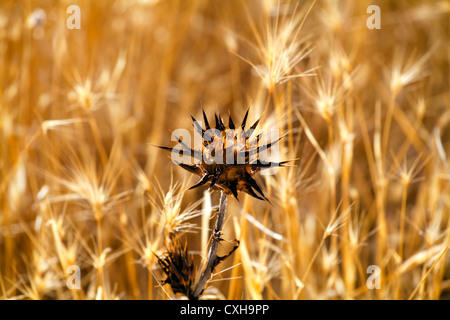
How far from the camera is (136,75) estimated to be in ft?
5.49

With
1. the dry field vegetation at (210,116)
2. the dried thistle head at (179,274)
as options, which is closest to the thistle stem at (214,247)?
the dried thistle head at (179,274)

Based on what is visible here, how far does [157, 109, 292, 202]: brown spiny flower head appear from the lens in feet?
1.76

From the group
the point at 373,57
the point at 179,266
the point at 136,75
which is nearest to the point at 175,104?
the point at 136,75

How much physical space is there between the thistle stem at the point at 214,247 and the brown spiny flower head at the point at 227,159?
0.03 metres

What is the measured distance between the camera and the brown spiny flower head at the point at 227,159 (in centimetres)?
54

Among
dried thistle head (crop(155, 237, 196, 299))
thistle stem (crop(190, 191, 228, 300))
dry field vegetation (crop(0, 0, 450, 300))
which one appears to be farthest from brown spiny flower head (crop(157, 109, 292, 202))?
→ dry field vegetation (crop(0, 0, 450, 300))

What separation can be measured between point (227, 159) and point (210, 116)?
41.0 inches

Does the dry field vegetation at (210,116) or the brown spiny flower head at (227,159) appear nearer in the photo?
the brown spiny flower head at (227,159)

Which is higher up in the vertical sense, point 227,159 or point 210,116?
point 210,116

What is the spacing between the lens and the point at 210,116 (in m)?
1.57

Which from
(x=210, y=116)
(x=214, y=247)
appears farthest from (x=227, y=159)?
(x=210, y=116)

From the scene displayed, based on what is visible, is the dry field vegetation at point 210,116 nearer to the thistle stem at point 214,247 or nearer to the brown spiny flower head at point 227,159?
the thistle stem at point 214,247

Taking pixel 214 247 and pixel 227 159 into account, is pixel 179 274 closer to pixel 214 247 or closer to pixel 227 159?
pixel 214 247
